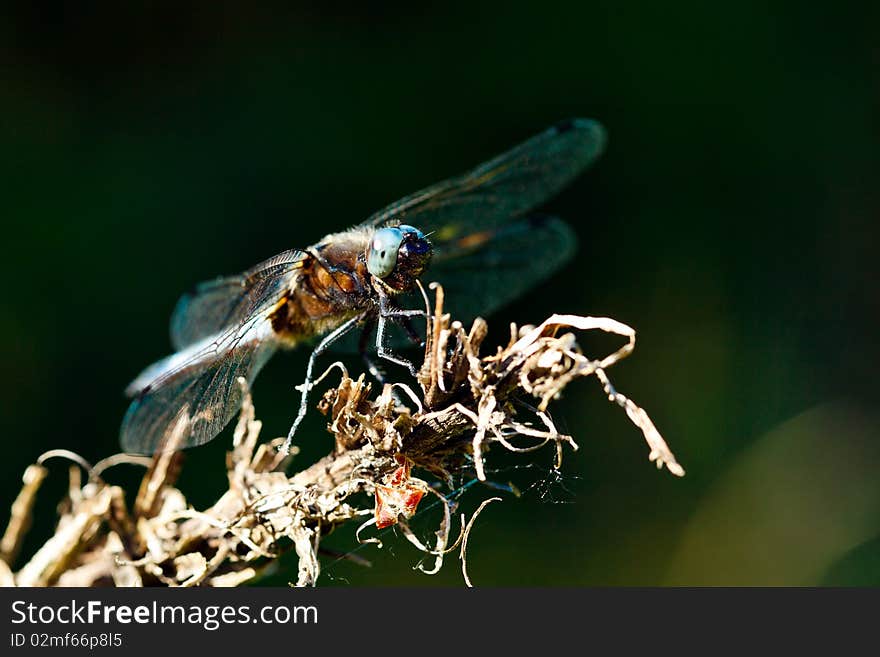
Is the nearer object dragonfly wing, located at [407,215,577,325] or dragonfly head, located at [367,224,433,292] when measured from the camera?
dragonfly head, located at [367,224,433,292]

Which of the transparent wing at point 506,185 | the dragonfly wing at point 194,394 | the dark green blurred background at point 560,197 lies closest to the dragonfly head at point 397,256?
the dragonfly wing at point 194,394

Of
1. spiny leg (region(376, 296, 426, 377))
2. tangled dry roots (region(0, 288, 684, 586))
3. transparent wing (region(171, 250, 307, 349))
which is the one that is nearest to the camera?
tangled dry roots (region(0, 288, 684, 586))

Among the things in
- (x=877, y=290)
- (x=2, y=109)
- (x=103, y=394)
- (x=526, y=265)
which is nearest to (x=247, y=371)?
(x=526, y=265)

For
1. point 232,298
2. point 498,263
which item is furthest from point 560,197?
point 232,298

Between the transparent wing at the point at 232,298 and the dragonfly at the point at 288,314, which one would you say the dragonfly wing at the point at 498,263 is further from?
the transparent wing at the point at 232,298

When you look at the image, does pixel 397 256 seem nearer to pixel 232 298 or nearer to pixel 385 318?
pixel 385 318

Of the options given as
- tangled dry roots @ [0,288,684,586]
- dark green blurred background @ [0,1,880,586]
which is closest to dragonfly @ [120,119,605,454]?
tangled dry roots @ [0,288,684,586]

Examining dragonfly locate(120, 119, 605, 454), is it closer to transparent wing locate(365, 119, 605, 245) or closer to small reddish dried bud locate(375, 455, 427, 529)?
transparent wing locate(365, 119, 605, 245)
